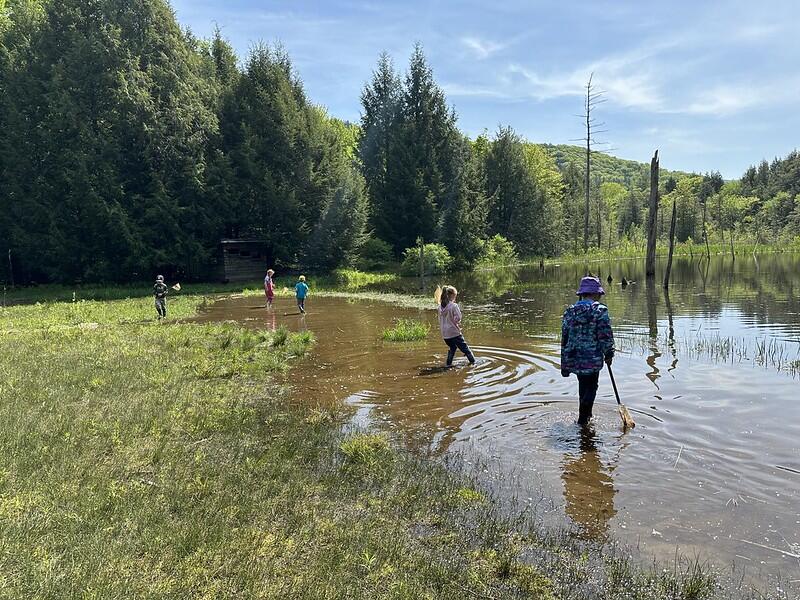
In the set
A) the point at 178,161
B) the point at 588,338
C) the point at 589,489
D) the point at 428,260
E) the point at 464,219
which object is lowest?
the point at 589,489

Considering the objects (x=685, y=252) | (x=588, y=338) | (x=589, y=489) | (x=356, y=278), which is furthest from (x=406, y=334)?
(x=685, y=252)

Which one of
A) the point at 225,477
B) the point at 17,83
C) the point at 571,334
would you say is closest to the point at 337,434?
the point at 225,477

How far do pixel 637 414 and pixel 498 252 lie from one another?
167 feet

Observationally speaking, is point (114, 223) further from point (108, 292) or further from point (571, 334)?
point (571, 334)

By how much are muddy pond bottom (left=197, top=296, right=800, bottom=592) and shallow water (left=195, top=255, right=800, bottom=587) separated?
0.02 meters

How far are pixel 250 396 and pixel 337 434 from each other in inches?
113

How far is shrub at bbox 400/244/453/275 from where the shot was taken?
144ft

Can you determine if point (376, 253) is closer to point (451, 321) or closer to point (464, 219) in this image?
point (464, 219)

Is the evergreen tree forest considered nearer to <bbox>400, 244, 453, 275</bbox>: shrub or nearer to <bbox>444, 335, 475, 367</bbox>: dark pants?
Result: <bbox>400, 244, 453, 275</bbox>: shrub

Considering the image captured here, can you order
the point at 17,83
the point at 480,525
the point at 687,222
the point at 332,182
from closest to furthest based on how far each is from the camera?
the point at 480,525 → the point at 17,83 → the point at 332,182 → the point at 687,222

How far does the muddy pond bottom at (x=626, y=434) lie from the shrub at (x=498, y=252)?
3990 cm

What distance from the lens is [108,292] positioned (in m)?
32.8

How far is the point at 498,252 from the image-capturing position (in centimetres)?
5875

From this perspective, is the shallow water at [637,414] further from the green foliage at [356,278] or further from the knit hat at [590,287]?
the green foliage at [356,278]
